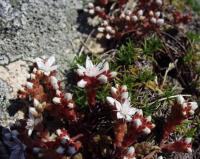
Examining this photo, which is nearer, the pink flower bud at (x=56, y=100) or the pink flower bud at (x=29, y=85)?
the pink flower bud at (x=56, y=100)

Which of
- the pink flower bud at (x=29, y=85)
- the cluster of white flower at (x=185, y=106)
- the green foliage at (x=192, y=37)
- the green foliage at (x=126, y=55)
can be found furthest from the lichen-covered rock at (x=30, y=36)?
the cluster of white flower at (x=185, y=106)

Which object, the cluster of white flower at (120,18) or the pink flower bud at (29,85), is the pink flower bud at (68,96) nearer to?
the pink flower bud at (29,85)

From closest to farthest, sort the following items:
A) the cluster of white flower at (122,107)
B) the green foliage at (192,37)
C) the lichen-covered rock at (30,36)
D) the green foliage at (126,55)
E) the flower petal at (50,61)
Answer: the cluster of white flower at (122,107) < the flower petal at (50,61) < the lichen-covered rock at (30,36) < the green foliage at (126,55) < the green foliage at (192,37)

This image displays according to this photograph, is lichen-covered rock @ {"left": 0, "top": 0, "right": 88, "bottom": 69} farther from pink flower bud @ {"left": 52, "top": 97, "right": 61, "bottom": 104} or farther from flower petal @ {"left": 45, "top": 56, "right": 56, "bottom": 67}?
pink flower bud @ {"left": 52, "top": 97, "right": 61, "bottom": 104}

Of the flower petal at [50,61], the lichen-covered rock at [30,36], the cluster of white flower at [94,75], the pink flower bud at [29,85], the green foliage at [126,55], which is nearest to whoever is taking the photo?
the cluster of white flower at [94,75]

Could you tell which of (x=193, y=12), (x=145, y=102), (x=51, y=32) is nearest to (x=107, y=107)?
(x=145, y=102)

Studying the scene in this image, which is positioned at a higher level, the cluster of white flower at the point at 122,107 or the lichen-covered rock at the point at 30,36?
the lichen-covered rock at the point at 30,36

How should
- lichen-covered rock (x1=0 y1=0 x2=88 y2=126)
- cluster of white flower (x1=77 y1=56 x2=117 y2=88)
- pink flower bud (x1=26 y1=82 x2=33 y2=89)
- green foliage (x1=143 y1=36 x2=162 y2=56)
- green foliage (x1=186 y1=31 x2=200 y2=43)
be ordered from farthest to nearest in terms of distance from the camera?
green foliage (x1=186 y1=31 x2=200 y2=43) → green foliage (x1=143 y1=36 x2=162 y2=56) → lichen-covered rock (x1=0 y1=0 x2=88 y2=126) → pink flower bud (x1=26 y1=82 x2=33 y2=89) → cluster of white flower (x1=77 y1=56 x2=117 y2=88)

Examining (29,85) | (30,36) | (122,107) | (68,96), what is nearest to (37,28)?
(30,36)

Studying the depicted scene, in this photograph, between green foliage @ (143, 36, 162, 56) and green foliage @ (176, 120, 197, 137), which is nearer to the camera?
green foliage @ (176, 120, 197, 137)

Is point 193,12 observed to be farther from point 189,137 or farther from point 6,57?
point 6,57

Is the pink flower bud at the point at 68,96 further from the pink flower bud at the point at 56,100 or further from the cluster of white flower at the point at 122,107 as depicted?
the cluster of white flower at the point at 122,107

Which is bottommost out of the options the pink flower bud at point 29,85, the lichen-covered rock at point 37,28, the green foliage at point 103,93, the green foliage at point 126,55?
the green foliage at point 103,93

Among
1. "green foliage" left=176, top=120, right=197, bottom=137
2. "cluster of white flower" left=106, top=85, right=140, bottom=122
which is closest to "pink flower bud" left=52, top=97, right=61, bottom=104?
"cluster of white flower" left=106, top=85, right=140, bottom=122
